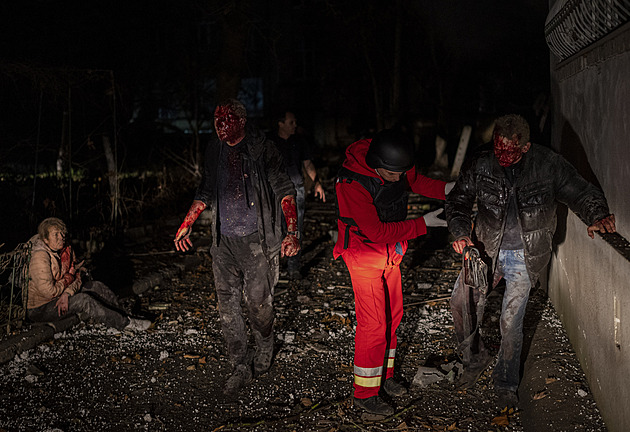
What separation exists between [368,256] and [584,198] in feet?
5.18

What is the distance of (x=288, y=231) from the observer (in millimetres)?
5410

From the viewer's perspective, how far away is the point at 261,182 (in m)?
5.43

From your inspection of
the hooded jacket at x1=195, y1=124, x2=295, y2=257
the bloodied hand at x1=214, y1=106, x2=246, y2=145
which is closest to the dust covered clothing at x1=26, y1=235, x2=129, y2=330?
the hooded jacket at x1=195, y1=124, x2=295, y2=257

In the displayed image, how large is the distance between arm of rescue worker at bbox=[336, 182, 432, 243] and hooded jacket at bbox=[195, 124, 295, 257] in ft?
3.27

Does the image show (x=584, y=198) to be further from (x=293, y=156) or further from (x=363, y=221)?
(x=293, y=156)

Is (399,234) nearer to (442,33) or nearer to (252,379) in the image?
(252,379)

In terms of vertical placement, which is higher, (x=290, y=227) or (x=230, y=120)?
(x=230, y=120)

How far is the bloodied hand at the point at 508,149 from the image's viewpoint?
4664 millimetres

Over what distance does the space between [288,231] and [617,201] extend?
2472 mm

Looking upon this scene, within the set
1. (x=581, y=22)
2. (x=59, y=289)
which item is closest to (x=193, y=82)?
(x=59, y=289)

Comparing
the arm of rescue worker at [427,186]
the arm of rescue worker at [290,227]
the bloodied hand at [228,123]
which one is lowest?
the arm of rescue worker at [290,227]

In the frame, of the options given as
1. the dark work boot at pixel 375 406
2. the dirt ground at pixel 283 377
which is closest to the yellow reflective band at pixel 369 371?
the dark work boot at pixel 375 406

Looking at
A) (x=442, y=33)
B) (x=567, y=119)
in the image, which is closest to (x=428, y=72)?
(x=442, y=33)

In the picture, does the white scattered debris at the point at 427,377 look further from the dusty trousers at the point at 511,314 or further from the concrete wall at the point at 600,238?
the concrete wall at the point at 600,238
